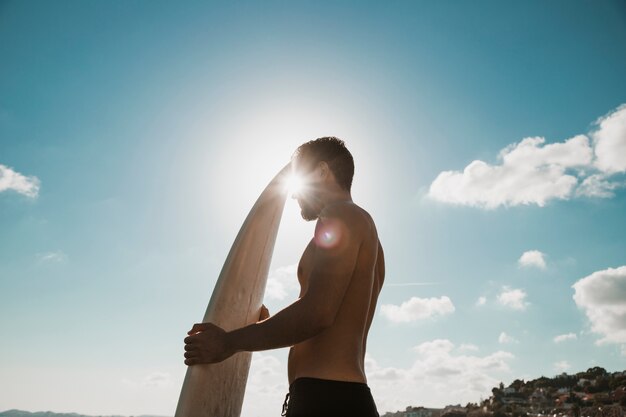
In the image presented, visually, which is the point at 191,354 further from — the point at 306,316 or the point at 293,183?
the point at 293,183

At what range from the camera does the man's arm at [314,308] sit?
1510 millimetres

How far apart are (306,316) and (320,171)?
0.81 metres

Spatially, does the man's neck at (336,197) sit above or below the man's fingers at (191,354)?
above

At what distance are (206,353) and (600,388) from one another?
126 m

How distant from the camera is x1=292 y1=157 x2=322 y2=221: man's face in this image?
2084mm

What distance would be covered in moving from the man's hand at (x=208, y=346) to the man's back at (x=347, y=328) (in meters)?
0.33

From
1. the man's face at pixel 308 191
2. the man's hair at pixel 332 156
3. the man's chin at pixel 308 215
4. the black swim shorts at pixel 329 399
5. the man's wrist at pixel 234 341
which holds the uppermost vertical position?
the man's hair at pixel 332 156

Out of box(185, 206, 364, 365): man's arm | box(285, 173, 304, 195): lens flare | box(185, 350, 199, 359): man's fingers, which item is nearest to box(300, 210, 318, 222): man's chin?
box(285, 173, 304, 195): lens flare

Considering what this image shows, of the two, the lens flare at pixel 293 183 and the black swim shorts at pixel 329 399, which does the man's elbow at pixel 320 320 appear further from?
the lens flare at pixel 293 183

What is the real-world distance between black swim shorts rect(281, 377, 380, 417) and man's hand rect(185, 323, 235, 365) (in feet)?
1.10

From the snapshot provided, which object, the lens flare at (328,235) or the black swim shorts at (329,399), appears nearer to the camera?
the black swim shorts at (329,399)

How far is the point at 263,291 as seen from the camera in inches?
94.3

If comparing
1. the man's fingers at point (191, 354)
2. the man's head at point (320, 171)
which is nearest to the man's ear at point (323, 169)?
the man's head at point (320, 171)

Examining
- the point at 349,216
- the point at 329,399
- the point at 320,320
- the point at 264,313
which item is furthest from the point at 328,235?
the point at 264,313
